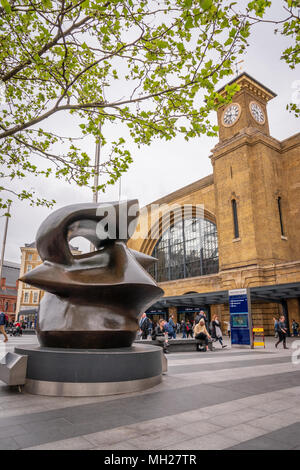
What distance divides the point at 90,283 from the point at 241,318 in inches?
419

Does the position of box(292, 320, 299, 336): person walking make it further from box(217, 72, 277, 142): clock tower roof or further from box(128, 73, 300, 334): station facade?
box(217, 72, 277, 142): clock tower roof

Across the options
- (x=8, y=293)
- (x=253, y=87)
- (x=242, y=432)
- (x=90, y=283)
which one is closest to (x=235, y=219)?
(x=253, y=87)

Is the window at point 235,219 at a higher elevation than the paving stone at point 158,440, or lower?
higher

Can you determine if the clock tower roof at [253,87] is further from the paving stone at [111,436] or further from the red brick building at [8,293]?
the red brick building at [8,293]

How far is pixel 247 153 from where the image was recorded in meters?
27.6

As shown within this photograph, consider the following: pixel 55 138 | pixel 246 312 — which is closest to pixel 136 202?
pixel 55 138

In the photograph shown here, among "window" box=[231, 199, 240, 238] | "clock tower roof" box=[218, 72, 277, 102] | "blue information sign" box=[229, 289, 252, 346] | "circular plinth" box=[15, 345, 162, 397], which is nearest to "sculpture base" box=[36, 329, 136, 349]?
"circular plinth" box=[15, 345, 162, 397]

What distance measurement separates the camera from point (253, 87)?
30.7 m

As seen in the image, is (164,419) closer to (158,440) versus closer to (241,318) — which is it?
(158,440)

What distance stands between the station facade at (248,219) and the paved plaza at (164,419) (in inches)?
638

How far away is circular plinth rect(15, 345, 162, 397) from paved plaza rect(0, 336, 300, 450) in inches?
7.3

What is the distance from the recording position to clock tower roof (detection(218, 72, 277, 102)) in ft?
97.1

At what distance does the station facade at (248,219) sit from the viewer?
24.1 m

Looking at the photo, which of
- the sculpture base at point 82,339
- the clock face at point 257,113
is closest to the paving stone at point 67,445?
the sculpture base at point 82,339
